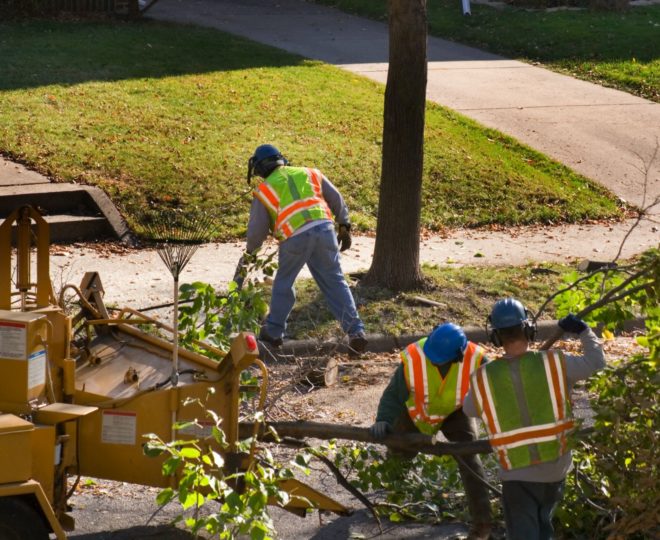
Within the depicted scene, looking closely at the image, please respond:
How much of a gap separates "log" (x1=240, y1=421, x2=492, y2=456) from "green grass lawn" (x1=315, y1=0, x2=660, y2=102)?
1306cm

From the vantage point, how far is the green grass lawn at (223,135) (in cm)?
1301

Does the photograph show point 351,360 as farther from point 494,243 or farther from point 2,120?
point 2,120

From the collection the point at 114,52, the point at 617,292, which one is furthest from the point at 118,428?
the point at 114,52

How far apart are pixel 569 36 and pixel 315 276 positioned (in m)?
12.5

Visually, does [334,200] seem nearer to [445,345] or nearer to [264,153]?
[264,153]

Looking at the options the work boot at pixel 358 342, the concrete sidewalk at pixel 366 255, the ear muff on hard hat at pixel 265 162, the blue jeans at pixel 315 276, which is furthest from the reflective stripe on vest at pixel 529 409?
the concrete sidewalk at pixel 366 255

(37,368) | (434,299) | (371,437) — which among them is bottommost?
(434,299)

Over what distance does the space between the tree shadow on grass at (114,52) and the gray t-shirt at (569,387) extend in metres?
11.4

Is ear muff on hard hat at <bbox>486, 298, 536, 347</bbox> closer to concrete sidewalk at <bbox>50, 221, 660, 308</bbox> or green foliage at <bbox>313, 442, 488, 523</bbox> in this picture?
green foliage at <bbox>313, 442, 488, 523</bbox>

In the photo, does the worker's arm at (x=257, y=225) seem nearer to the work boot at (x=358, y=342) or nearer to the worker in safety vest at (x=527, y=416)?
the work boot at (x=358, y=342)

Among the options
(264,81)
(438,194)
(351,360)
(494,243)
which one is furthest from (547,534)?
(264,81)

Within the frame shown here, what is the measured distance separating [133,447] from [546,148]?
10739 mm

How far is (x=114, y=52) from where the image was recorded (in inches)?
694

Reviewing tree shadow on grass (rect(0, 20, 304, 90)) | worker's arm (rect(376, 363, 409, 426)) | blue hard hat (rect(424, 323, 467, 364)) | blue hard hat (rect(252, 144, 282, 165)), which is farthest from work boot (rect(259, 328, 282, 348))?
tree shadow on grass (rect(0, 20, 304, 90))
